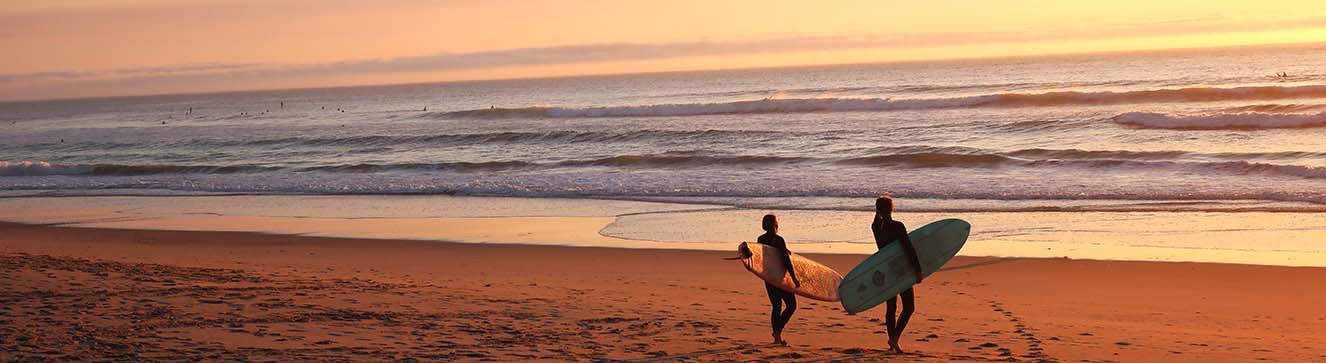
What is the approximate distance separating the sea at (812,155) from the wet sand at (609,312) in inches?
256

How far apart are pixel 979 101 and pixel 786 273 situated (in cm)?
4131

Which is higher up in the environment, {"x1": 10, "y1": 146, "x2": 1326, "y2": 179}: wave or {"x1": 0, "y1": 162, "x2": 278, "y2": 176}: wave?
{"x1": 0, "y1": 162, "x2": 278, "y2": 176}: wave

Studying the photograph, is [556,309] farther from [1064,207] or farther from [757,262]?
[1064,207]

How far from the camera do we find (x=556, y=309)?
9.50 meters

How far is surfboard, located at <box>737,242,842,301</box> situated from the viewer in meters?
7.63

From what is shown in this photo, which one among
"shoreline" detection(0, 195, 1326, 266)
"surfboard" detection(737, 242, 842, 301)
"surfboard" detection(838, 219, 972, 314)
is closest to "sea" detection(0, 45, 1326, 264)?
"shoreline" detection(0, 195, 1326, 266)

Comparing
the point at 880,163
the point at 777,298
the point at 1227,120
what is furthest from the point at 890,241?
the point at 1227,120

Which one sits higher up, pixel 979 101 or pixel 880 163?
pixel 979 101

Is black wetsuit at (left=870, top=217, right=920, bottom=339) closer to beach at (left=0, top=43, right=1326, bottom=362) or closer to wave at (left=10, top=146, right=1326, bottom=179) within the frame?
beach at (left=0, top=43, right=1326, bottom=362)

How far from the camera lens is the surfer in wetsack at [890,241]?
7.66 metres

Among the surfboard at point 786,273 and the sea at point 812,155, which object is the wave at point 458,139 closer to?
the sea at point 812,155

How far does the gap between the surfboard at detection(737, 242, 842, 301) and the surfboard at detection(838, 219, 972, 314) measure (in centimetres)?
17

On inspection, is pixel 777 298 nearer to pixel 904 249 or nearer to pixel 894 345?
pixel 894 345

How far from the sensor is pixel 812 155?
2978 centimetres
